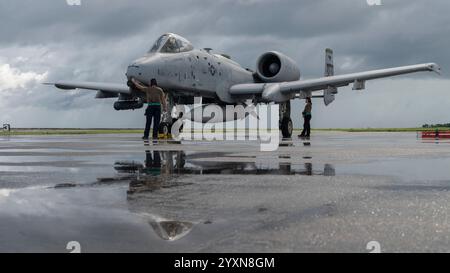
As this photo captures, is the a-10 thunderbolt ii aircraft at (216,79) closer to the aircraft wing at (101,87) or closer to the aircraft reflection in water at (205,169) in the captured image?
the aircraft wing at (101,87)

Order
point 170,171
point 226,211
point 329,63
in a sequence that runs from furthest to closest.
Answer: point 329,63
point 170,171
point 226,211

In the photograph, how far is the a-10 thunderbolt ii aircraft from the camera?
21.0 m

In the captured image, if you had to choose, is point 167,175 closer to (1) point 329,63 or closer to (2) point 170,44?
(2) point 170,44

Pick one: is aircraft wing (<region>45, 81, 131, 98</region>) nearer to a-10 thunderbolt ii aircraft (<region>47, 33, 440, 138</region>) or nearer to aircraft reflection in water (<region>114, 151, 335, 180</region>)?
a-10 thunderbolt ii aircraft (<region>47, 33, 440, 138</region>)

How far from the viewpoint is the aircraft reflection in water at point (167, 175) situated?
327 cm

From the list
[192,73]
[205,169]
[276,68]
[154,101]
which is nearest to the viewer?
[205,169]

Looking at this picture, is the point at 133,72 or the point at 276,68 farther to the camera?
the point at 276,68

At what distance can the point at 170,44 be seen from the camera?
22.1m

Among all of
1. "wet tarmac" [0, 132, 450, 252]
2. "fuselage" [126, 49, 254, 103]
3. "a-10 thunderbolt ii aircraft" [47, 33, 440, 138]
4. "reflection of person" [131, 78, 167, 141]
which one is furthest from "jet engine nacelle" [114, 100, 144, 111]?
"wet tarmac" [0, 132, 450, 252]

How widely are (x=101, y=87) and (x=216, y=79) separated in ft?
24.5

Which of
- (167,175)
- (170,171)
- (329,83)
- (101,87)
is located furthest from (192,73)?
(167,175)

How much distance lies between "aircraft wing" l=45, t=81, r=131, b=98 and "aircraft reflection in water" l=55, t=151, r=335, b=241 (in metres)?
19.0

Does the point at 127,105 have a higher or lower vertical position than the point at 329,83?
lower
